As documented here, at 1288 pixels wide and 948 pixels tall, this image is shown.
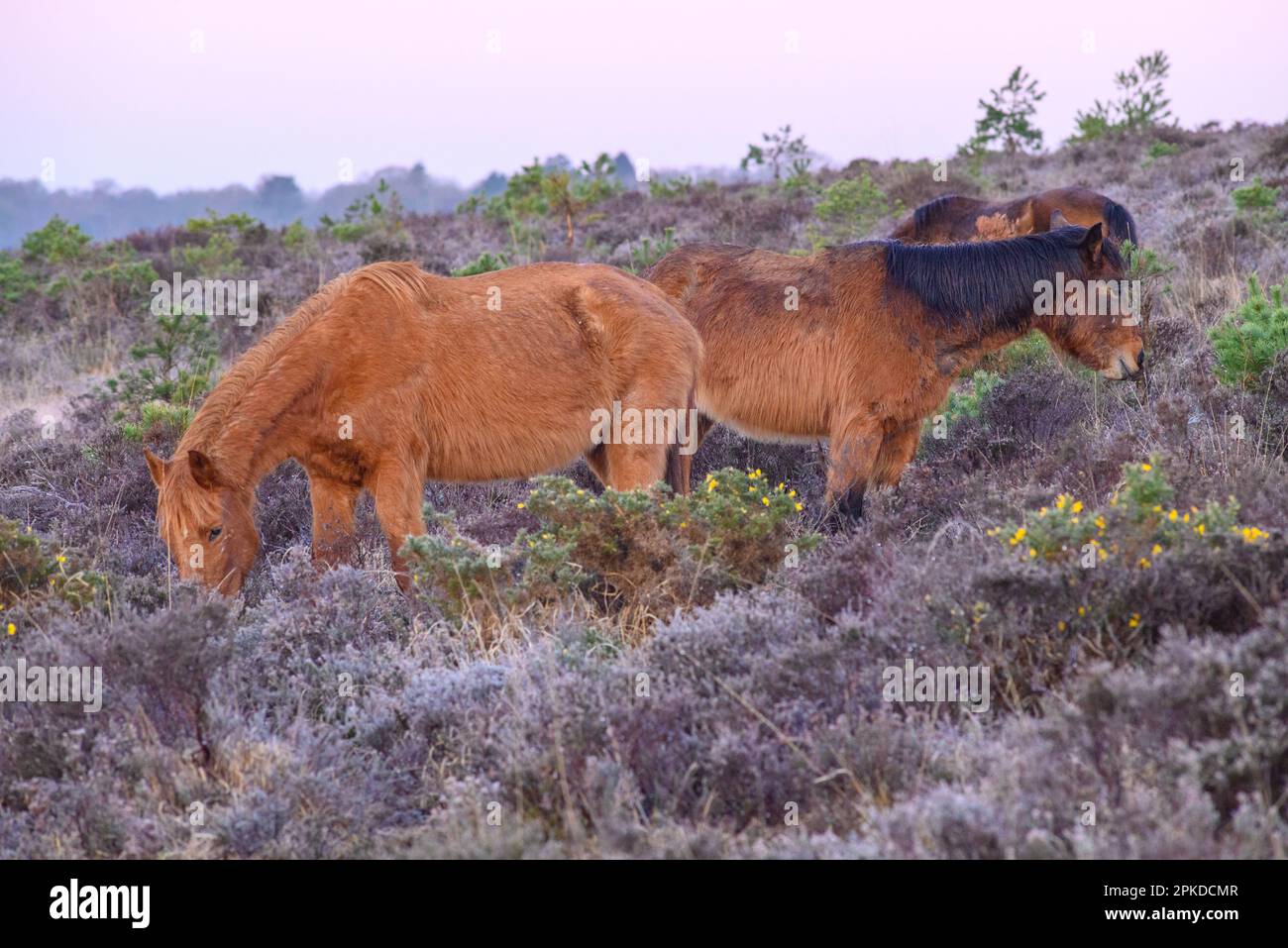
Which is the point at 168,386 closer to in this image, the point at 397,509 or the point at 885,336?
the point at 397,509

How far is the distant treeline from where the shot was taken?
74.7 m

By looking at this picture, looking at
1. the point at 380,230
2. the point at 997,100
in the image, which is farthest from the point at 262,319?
the point at 997,100

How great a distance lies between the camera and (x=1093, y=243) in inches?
298

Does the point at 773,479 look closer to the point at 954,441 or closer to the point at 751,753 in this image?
the point at 954,441

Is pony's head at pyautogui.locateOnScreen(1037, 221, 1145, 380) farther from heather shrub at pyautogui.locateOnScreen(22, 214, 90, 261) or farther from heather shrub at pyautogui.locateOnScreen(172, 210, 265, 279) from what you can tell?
heather shrub at pyautogui.locateOnScreen(22, 214, 90, 261)

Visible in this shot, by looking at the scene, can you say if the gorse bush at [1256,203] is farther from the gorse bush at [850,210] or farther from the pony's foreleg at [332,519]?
the pony's foreleg at [332,519]

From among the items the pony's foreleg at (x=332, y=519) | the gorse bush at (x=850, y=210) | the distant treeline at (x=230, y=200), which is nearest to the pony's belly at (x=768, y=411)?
the pony's foreleg at (x=332, y=519)

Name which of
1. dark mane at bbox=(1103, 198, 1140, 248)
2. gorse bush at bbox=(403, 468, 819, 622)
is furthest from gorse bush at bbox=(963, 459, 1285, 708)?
dark mane at bbox=(1103, 198, 1140, 248)

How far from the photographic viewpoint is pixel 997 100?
1024 inches

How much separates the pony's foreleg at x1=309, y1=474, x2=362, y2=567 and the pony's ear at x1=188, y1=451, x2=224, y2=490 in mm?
802

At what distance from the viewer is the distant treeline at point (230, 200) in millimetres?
74688

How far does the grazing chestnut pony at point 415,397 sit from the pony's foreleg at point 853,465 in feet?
3.26

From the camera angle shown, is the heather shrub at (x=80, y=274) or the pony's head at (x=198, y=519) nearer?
the pony's head at (x=198, y=519)
